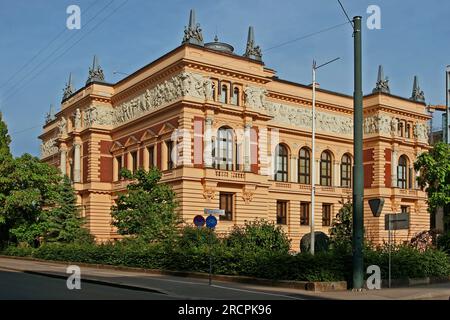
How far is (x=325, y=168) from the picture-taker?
6831 centimetres

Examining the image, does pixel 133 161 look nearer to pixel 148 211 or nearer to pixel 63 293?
pixel 148 211

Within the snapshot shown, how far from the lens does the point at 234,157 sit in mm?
55312

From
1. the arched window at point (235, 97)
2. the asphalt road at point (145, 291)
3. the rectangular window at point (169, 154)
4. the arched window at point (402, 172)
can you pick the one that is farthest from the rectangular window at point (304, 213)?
the asphalt road at point (145, 291)

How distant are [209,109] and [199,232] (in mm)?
18970

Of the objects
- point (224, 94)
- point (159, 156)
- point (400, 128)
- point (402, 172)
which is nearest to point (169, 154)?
point (159, 156)

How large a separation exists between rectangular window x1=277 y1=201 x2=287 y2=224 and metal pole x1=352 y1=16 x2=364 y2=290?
1611 inches

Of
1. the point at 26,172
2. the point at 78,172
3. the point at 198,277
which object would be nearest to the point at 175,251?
the point at 198,277

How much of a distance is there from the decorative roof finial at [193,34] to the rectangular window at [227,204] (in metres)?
12.8

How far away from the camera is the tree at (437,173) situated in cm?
3641

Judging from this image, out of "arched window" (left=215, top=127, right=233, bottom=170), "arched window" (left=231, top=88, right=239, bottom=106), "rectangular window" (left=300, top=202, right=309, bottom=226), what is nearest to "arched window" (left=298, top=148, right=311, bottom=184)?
"rectangular window" (left=300, top=202, right=309, bottom=226)

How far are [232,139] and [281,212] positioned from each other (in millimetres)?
11772

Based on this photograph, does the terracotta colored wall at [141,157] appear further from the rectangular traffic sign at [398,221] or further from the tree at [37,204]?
the rectangular traffic sign at [398,221]
